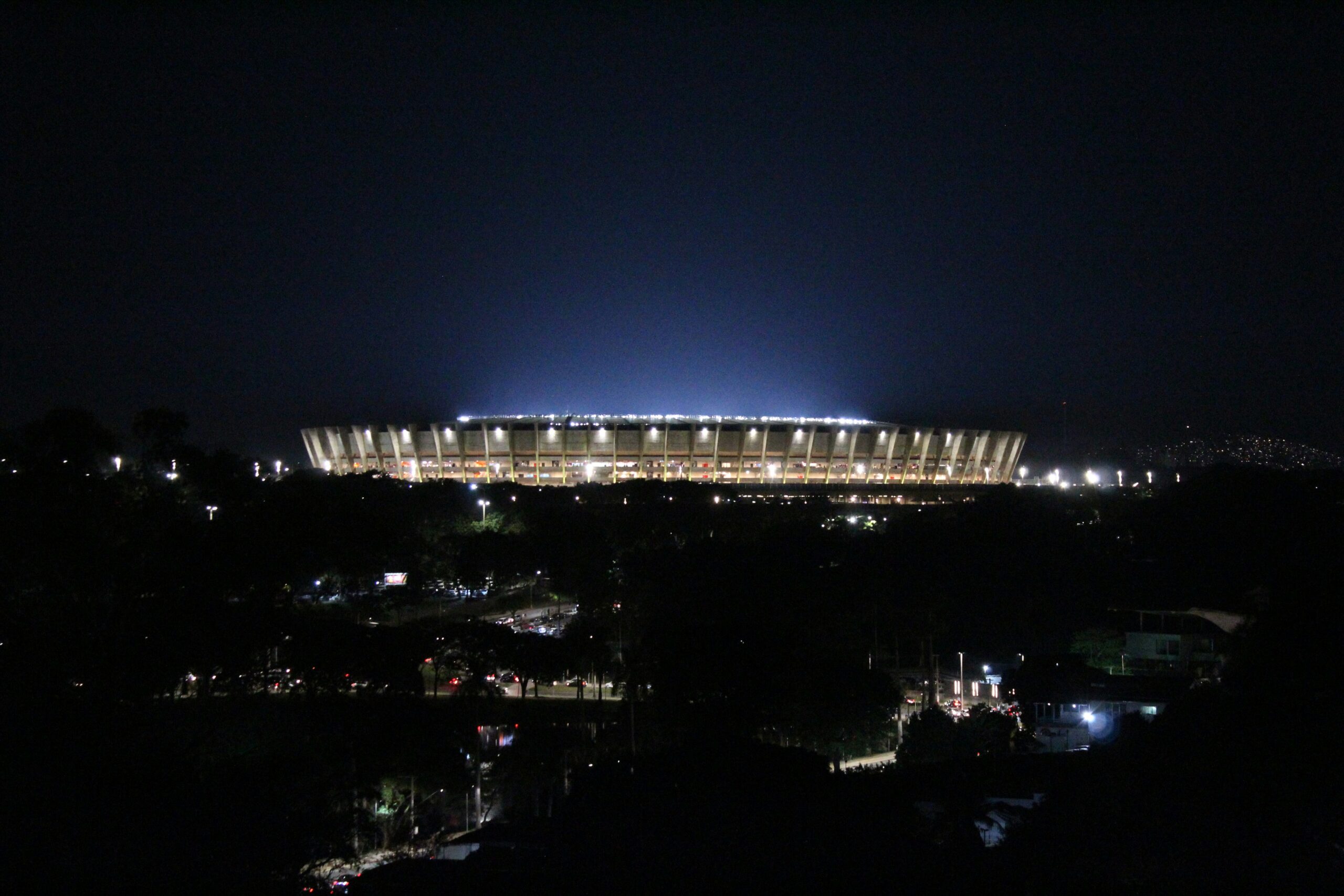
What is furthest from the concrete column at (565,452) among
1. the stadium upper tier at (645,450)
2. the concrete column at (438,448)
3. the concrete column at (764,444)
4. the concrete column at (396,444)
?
the concrete column at (764,444)

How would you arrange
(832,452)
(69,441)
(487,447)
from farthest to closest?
(832,452) → (487,447) → (69,441)

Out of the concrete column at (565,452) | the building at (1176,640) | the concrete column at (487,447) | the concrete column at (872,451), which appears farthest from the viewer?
the concrete column at (872,451)

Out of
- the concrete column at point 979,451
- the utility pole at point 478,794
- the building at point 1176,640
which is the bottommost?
the utility pole at point 478,794

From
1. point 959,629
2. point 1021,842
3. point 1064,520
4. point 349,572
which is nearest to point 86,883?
point 1021,842

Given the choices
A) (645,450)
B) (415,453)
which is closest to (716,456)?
(645,450)

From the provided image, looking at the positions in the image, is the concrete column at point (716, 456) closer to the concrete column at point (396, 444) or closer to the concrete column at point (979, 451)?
the concrete column at point (979, 451)

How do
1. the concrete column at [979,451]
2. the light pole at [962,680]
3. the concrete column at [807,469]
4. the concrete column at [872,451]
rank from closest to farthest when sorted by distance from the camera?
1. the light pole at [962,680]
2. the concrete column at [807,469]
3. the concrete column at [872,451]
4. the concrete column at [979,451]

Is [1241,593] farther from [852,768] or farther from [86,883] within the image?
[86,883]

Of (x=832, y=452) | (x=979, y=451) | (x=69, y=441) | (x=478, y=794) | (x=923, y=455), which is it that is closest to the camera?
(x=478, y=794)

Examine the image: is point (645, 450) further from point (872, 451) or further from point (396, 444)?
point (396, 444)
